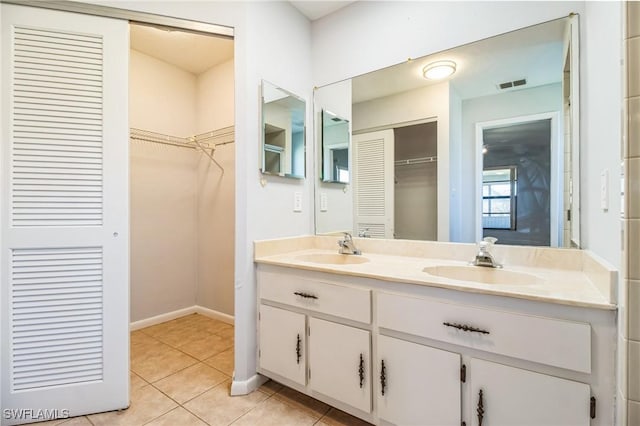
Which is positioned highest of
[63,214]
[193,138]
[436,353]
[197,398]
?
[193,138]

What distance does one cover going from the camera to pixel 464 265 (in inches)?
58.6

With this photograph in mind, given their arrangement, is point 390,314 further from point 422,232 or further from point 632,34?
point 632,34

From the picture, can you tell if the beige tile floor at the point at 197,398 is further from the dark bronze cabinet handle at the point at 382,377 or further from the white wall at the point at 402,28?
the white wall at the point at 402,28

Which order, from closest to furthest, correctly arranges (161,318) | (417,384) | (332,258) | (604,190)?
(604,190) < (417,384) < (332,258) < (161,318)

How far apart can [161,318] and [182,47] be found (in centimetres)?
252

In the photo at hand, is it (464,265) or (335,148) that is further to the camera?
(335,148)

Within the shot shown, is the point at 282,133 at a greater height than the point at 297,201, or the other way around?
the point at 282,133

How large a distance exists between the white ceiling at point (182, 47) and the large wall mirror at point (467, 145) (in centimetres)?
117

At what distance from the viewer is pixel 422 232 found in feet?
5.75

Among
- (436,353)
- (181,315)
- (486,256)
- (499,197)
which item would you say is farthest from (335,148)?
(181,315)

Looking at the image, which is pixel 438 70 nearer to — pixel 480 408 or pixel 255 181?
pixel 255 181

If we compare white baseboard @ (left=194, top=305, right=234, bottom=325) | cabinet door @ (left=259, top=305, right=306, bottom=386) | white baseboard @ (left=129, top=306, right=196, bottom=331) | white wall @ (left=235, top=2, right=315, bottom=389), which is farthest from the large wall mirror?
white baseboard @ (left=129, top=306, right=196, bottom=331)

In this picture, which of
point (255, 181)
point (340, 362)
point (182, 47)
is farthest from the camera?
point (182, 47)

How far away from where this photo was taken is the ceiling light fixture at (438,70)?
1.67m
